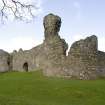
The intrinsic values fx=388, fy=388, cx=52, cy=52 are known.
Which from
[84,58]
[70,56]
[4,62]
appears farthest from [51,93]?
[4,62]

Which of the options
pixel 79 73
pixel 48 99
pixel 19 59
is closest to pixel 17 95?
pixel 48 99

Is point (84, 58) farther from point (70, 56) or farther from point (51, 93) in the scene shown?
point (51, 93)

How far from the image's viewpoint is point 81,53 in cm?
3241

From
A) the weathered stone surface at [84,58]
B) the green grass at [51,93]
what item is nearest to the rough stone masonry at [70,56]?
the weathered stone surface at [84,58]

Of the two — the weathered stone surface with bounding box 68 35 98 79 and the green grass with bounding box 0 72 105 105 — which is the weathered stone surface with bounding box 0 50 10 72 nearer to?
the weathered stone surface with bounding box 68 35 98 79

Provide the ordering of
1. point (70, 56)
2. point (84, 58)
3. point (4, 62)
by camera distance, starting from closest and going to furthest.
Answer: point (84, 58), point (70, 56), point (4, 62)

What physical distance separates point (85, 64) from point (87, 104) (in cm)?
1079

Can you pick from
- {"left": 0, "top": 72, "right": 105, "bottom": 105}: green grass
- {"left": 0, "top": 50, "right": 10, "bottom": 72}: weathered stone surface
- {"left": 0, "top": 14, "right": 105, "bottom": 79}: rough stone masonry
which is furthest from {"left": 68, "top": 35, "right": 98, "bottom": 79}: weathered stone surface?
{"left": 0, "top": 50, "right": 10, "bottom": 72}: weathered stone surface

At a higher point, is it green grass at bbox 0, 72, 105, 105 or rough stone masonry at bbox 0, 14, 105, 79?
rough stone masonry at bbox 0, 14, 105, 79

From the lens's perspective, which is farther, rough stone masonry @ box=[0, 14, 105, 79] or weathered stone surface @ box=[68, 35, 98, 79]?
rough stone masonry @ box=[0, 14, 105, 79]

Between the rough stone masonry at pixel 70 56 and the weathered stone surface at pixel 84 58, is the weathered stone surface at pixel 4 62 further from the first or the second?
the weathered stone surface at pixel 84 58

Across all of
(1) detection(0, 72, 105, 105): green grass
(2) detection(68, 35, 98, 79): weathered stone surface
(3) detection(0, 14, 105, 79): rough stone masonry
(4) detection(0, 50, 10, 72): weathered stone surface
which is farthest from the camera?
(4) detection(0, 50, 10, 72): weathered stone surface

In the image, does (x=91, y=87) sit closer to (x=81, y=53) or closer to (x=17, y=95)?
(x=17, y=95)

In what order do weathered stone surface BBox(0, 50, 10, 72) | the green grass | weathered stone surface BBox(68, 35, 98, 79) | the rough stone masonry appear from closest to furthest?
1. the green grass
2. weathered stone surface BBox(68, 35, 98, 79)
3. the rough stone masonry
4. weathered stone surface BBox(0, 50, 10, 72)
